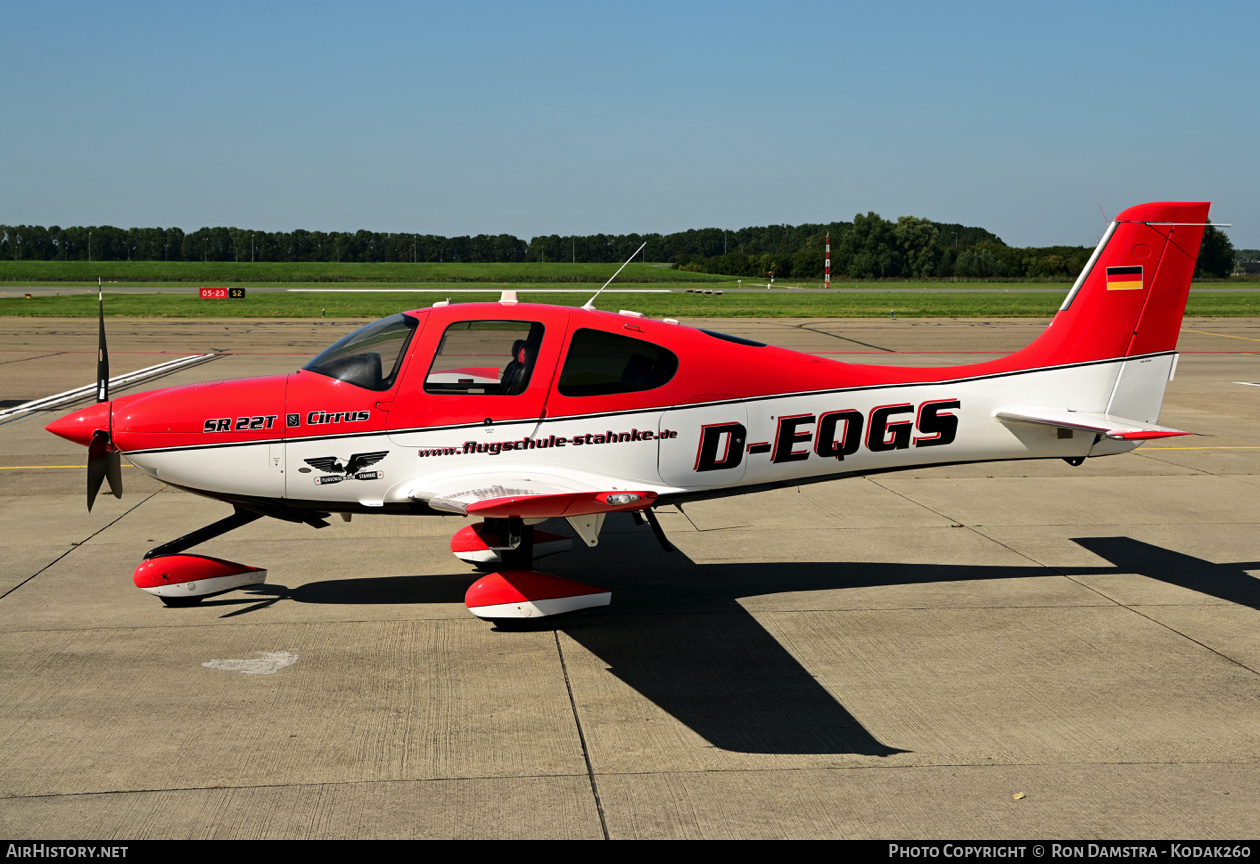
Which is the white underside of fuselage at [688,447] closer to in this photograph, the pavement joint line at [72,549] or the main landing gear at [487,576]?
the main landing gear at [487,576]

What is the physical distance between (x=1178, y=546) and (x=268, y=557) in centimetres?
858

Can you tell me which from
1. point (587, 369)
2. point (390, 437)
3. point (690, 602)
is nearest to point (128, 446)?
point (390, 437)

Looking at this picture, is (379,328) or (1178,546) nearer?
(379,328)

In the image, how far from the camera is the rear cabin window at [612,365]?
7438 millimetres

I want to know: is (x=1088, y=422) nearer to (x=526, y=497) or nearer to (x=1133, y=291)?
(x=1133, y=291)

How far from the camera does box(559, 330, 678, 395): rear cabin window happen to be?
7438mm

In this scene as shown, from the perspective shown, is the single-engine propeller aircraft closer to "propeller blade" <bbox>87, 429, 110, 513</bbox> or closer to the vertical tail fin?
"propeller blade" <bbox>87, 429, 110, 513</bbox>

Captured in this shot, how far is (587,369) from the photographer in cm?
747

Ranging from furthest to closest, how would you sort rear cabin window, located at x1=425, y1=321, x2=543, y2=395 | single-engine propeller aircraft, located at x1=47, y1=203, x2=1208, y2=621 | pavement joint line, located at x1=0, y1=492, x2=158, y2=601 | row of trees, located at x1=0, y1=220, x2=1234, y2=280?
row of trees, located at x1=0, y1=220, x2=1234, y2=280, pavement joint line, located at x1=0, y1=492, x2=158, y2=601, rear cabin window, located at x1=425, y1=321, x2=543, y2=395, single-engine propeller aircraft, located at x1=47, y1=203, x2=1208, y2=621

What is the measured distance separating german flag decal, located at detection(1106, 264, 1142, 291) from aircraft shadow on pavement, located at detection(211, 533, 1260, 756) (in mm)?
2470

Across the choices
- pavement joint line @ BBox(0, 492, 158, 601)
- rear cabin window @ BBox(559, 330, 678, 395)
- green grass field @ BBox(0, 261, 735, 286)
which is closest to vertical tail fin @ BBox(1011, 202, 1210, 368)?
rear cabin window @ BBox(559, 330, 678, 395)

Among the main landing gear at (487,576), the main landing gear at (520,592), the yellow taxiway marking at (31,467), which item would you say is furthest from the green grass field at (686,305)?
the main landing gear at (520,592)

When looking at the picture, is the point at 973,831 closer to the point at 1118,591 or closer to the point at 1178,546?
the point at 1118,591

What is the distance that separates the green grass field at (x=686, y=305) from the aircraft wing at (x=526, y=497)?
35.4 metres
